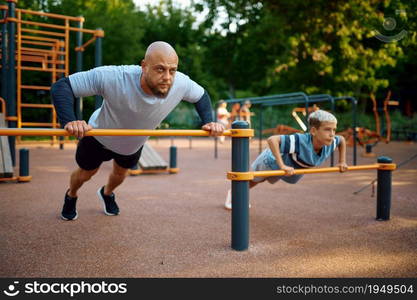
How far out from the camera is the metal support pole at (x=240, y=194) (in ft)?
8.44

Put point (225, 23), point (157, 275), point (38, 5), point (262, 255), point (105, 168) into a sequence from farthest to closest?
point (225, 23) < point (38, 5) < point (105, 168) < point (262, 255) < point (157, 275)

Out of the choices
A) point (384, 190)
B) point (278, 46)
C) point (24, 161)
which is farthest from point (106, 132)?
point (278, 46)

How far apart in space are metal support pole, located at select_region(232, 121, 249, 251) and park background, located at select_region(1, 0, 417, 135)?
385 centimetres

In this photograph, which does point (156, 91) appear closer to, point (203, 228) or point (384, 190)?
point (203, 228)

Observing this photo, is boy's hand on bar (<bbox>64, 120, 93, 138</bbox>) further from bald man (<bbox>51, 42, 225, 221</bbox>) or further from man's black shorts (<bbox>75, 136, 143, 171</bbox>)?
man's black shorts (<bbox>75, 136, 143, 171</bbox>)

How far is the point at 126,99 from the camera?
2.53m

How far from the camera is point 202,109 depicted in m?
2.76

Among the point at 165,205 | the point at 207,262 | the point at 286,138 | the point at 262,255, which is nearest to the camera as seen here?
the point at 207,262

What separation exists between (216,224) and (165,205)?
2.96 ft

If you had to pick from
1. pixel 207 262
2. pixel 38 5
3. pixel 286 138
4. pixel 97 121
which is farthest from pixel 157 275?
pixel 38 5

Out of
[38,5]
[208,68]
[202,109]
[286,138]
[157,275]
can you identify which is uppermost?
[38,5]

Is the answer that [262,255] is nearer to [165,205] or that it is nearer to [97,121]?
[97,121]

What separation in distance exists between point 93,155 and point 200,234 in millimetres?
984

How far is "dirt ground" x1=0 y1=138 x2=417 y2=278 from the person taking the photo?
7.48 ft
